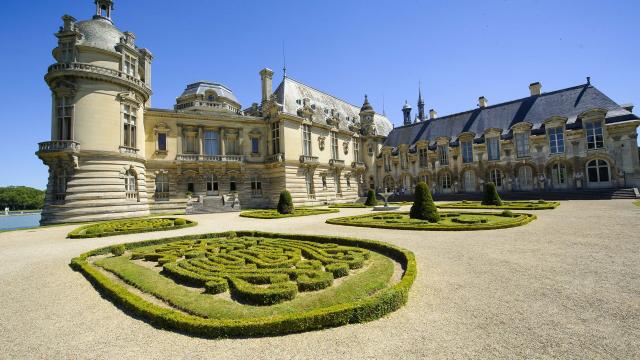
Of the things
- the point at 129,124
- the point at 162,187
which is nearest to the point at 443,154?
the point at 162,187

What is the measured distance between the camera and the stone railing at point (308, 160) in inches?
1702

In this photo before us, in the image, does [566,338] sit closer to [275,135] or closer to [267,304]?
[267,304]

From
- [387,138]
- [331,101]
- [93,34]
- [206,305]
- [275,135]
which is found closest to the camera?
[206,305]

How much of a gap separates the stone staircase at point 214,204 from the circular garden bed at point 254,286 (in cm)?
2216

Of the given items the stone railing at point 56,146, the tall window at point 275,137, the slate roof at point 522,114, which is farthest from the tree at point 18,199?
the slate roof at point 522,114

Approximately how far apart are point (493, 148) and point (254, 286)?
48.8 meters

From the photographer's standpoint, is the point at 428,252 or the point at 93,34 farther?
Result: the point at 93,34

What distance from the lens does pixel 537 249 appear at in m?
10.8

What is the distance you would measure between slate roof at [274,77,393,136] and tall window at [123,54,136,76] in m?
18.5

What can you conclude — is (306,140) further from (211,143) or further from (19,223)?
(19,223)

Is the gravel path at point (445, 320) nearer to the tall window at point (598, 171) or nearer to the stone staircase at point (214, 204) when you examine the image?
the stone staircase at point (214, 204)

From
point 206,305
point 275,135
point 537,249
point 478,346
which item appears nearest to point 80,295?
point 206,305

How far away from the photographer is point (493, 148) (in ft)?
151

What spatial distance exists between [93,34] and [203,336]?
37.4 m
